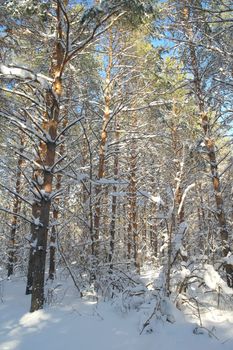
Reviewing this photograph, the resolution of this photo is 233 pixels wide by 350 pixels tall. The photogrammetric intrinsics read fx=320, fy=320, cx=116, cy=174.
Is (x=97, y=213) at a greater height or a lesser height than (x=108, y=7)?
lesser

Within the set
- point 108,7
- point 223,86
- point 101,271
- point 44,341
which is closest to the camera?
point 44,341

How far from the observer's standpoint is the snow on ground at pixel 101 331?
365 cm

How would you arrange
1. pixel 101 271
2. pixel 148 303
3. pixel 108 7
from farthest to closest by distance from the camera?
pixel 101 271 < pixel 108 7 < pixel 148 303

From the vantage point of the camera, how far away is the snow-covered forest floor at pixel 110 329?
3.67 m

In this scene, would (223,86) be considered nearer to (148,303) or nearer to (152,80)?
(152,80)

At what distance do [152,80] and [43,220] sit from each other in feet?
19.7

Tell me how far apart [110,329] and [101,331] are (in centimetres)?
12

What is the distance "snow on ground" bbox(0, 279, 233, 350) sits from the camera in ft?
12.0

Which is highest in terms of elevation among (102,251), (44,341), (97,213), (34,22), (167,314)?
(34,22)

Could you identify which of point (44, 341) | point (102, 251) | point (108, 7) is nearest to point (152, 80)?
point (108, 7)

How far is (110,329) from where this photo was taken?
4098 millimetres

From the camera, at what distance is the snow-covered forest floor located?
367cm

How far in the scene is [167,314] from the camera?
13.6 ft

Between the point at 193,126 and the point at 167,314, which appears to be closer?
the point at 167,314
